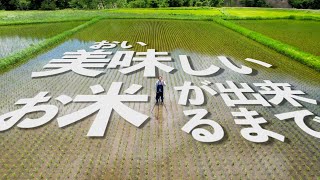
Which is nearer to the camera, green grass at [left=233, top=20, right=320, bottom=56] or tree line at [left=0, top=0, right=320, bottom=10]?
green grass at [left=233, top=20, right=320, bottom=56]

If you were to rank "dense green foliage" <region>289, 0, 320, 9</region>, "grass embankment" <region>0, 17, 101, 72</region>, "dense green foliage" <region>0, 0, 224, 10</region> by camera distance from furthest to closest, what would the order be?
"dense green foliage" <region>289, 0, 320, 9</region> → "dense green foliage" <region>0, 0, 224, 10</region> → "grass embankment" <region>0, 17, 101, 72</region>

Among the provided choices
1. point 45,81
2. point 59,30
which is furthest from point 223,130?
point 59,30

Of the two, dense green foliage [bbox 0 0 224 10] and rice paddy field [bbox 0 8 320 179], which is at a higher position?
dense green foliage [bbox 0 0 224 10]

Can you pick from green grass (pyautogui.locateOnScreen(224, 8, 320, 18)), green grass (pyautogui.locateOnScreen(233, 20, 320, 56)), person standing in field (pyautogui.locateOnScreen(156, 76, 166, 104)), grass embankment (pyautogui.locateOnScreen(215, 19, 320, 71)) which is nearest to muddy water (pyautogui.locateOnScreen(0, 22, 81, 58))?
person standing in field (pyautogui.locateOnScreen(156, 76, 166, 104))

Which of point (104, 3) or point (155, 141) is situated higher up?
point (104, 3)

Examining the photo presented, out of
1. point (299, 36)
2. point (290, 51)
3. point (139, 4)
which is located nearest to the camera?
point (290, 51)

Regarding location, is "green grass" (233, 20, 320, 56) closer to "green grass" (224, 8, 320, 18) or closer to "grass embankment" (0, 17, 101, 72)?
"green grass" (224, 8, 320, 18)

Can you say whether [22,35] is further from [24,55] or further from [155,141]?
[155,141]

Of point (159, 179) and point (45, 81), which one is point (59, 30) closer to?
point (45, 81)

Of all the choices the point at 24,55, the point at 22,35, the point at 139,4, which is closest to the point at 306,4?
the point at 139,4

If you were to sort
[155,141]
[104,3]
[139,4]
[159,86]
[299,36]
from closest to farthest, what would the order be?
1. [155,141]
2. [159,86]
3. [299,36]
4. [139,4]
5. [104,3]

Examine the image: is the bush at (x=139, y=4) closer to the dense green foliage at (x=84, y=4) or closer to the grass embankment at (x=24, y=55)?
the dense green foliage at (x=84, y=4)
